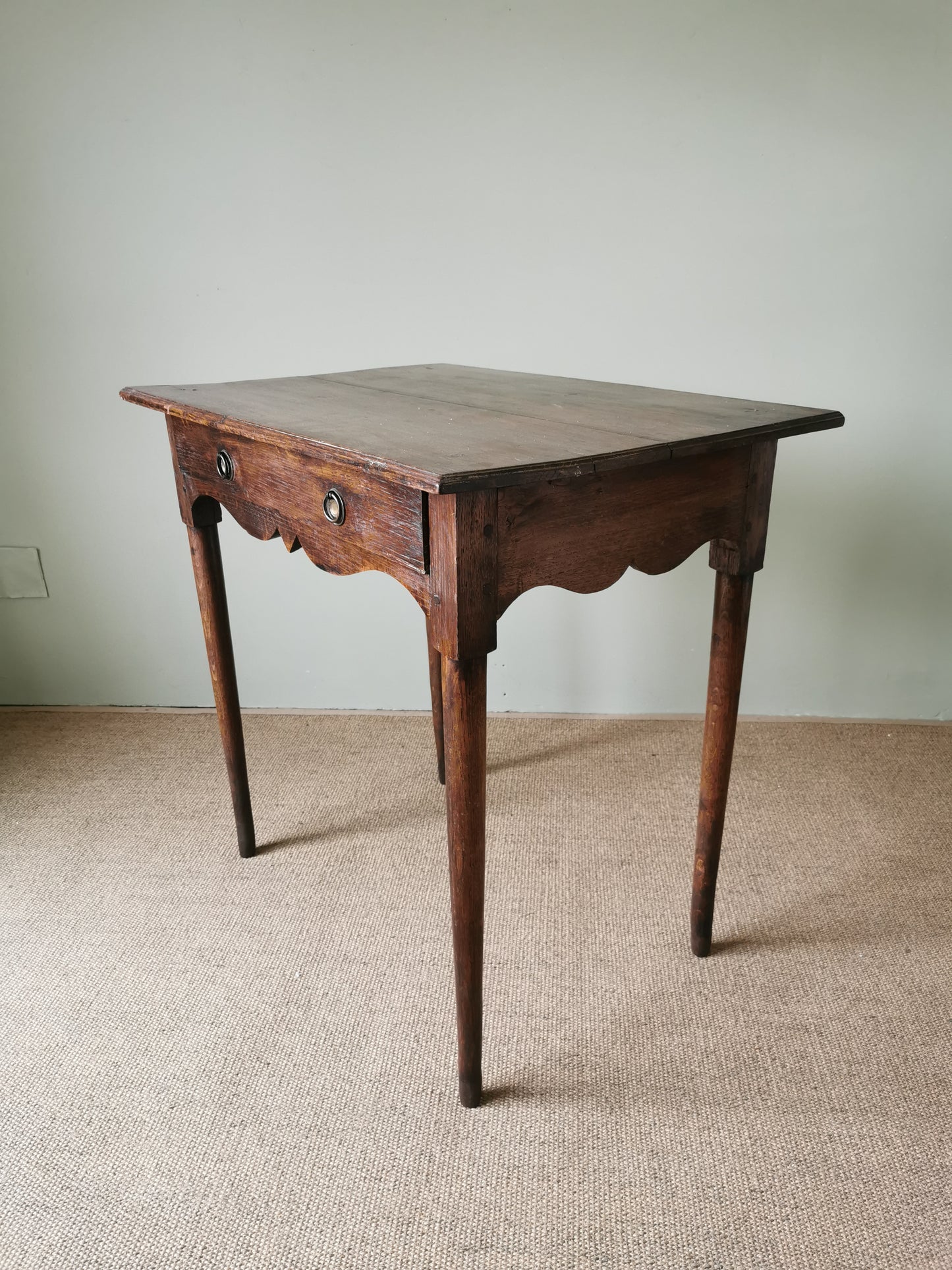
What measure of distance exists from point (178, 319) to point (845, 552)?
5.19 ft

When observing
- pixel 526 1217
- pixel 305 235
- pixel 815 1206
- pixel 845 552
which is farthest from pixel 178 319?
pixel 815 1206

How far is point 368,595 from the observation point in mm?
2240

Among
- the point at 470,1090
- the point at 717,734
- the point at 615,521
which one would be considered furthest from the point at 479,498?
the point at 470,1090

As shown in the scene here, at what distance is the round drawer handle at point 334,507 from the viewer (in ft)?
3.56

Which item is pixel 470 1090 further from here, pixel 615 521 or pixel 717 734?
pixel 615 521

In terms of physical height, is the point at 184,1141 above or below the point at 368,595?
below

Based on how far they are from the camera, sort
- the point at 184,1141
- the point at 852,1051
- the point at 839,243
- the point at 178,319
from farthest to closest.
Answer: the point at 178,319
the point at 839,243
the point at 852,1051
the point at 184,1141

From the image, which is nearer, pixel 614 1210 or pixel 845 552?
pixel 614 1210

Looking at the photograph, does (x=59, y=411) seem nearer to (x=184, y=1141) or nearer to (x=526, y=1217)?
(x=184, y=1141)

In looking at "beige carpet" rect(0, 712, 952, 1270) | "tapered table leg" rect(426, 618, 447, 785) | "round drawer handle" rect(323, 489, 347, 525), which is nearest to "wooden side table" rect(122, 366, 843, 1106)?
"round drawer handle" rect(323, 489, 347, 525)

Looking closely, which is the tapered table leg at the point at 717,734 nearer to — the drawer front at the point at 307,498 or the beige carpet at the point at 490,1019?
the beige carpet at the point at 490,1019

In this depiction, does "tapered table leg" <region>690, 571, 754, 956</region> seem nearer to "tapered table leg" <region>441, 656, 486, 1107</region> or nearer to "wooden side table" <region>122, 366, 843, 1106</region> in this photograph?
"wooden side table" <region>122, 366, 843, 1106</region>

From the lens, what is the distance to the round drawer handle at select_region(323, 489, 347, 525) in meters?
1.08

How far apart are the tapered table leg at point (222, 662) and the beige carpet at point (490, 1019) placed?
0.34ft
